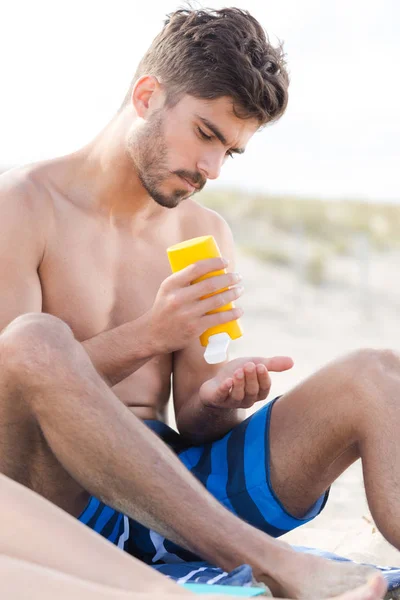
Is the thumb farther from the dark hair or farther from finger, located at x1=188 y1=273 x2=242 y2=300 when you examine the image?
the dark hair

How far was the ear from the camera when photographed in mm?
2721

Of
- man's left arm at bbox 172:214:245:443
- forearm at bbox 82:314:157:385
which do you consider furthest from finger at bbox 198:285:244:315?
man's left arm at bbox 172:214:245:443

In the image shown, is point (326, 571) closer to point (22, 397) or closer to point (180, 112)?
point (22, 397)

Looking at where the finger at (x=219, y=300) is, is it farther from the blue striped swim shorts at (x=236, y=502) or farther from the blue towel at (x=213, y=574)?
the blue towel at (x=213, y=574)

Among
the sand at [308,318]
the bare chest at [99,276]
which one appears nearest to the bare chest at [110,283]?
the bare chest at [99,276]

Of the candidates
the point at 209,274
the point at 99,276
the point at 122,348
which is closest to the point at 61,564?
the point at 122,348

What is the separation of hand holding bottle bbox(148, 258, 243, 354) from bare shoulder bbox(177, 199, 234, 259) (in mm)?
595

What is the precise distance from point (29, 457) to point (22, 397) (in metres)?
0.21

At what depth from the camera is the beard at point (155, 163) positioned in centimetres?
264

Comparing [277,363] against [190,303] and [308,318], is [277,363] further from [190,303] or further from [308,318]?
[308,318]

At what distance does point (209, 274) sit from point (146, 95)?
31.3 inches

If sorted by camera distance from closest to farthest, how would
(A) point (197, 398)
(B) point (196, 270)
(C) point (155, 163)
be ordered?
(B) point (196, 270), (A) point (197, 398), (C) point (155, 163)

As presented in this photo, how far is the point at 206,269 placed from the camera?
2.20m

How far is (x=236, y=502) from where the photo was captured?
238 cm
